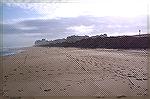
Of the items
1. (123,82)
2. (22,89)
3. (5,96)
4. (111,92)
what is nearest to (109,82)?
(123,82)

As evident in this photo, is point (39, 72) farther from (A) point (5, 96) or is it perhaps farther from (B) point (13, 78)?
(A) point (5, 96)

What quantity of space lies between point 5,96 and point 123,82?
178 inches

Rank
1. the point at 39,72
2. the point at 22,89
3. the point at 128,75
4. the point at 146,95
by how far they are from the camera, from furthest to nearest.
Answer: the point at 39,72
the point at 128,75
the point at 22,89
the point at 146,95

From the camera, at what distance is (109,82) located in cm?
1009

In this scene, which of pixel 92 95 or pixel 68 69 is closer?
pixel 92 95

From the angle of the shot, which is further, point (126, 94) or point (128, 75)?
point (128, 75)

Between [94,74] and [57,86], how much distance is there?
8.43 feet

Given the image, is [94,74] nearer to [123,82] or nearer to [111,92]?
[123,82]

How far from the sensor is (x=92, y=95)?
8.67 m

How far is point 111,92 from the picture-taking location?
8.88 m

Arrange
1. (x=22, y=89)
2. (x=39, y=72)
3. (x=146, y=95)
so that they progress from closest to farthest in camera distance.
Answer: (x=146, y=95)
(x=22, y=89)
(x=39, y=72)

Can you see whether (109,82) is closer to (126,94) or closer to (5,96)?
(126,94)

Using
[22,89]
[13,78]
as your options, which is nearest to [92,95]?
[22,89]

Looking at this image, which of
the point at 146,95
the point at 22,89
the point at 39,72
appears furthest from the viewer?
the point at 39,72
